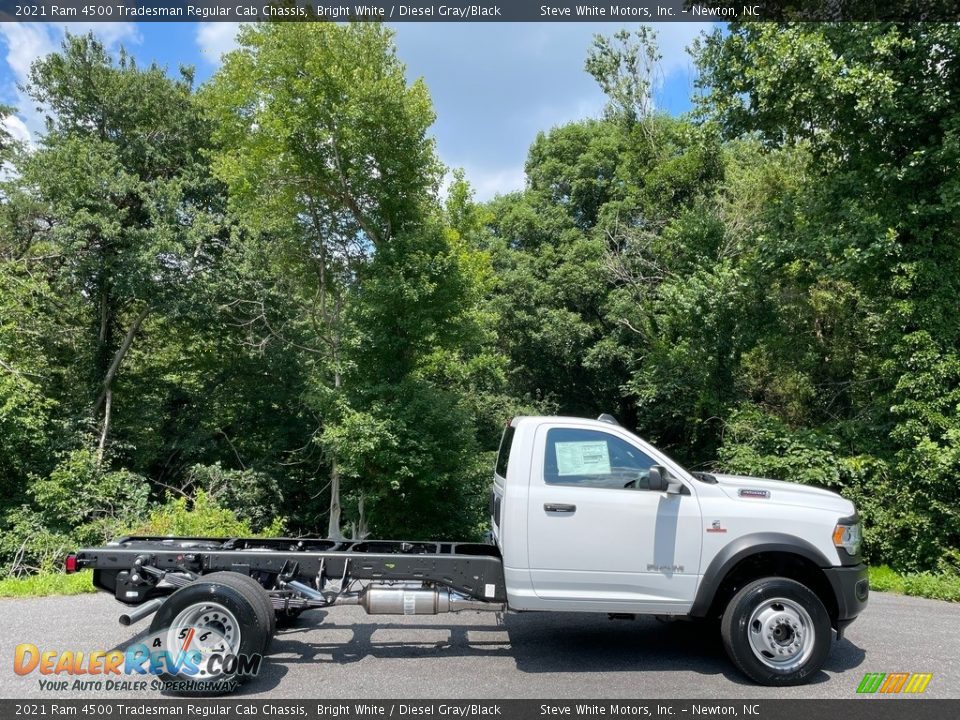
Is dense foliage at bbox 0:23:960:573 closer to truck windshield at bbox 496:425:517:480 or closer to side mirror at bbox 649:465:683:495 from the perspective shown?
truck windshield at bbox 496:425:517:480

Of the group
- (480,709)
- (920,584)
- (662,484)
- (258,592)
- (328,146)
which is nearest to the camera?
(480,709)

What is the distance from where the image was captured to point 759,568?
16.9ft

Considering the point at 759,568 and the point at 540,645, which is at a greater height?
the point at 759,568

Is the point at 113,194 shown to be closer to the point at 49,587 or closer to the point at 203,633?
the point at 49,587

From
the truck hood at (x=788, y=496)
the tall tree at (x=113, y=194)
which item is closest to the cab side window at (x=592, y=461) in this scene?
the truck hood at (x=788, y=496)

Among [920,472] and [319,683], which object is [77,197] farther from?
[920,472]

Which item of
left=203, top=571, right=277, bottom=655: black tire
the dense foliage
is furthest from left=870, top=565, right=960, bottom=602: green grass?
left=203, top=571, right=277, bottom=655: black tire

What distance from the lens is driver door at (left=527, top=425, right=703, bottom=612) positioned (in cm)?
495

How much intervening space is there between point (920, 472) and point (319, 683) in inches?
376

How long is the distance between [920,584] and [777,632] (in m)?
4.98

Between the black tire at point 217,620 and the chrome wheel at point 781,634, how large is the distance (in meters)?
3.68

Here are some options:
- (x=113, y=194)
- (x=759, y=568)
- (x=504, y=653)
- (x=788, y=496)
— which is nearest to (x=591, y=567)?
(x=504, y=653)

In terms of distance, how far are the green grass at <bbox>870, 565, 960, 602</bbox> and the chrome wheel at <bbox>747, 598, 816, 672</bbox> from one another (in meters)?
4.57

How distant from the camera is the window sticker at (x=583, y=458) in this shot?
17.0 feet
